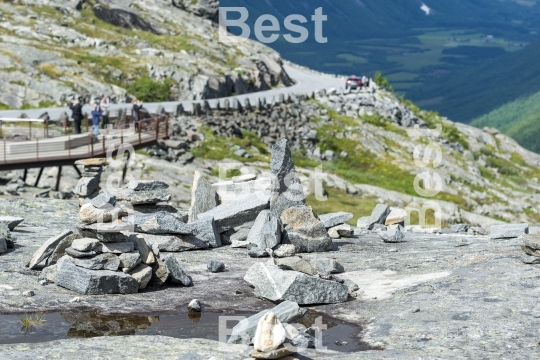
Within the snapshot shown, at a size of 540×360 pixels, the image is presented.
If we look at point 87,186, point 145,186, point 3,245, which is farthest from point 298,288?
point 87,186

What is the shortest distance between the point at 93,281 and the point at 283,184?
345 inches

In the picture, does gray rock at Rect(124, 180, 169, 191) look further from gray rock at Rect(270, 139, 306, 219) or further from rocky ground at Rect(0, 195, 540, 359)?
gray rock at Rect(270, 139, 306, 219)

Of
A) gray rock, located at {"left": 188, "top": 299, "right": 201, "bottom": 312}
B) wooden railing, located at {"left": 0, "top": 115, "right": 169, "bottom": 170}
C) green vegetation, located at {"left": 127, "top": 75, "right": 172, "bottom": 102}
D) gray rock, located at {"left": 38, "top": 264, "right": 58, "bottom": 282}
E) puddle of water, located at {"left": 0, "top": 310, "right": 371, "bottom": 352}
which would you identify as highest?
green vegetation, located at {"left": 127, "top": 75, "right": 172, "bottom": 102}

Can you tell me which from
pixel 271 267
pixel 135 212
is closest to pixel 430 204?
pixel 135 212

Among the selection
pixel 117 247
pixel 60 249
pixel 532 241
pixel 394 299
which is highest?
pixel 532 241

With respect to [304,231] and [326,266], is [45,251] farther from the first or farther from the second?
[304,231]

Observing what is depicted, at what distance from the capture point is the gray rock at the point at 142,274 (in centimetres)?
1927

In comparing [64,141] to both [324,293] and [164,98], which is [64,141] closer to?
[324,293]

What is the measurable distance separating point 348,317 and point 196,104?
6465 cm

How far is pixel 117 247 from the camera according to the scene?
1938 cm

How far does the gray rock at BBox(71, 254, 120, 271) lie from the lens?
1909cm

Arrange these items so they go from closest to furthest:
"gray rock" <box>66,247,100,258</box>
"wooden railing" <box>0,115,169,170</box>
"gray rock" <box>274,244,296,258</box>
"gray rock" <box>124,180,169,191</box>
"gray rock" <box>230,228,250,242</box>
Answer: "gray rock" <box>66,247,100,258</box>
"gray rock" <box>274,244,296,258</box>
"gray rock" <box>230,228,250,242</box>
"gray rock" <box>124,180,169,191</box>
"wooden railing" <box>0,115,169,170</box>

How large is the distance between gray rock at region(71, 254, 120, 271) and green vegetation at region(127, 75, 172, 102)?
72.7m

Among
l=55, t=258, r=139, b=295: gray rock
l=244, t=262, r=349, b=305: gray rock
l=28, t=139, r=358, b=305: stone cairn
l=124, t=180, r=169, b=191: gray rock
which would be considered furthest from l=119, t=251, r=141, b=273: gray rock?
l=124, t=180, r=169, b=191: gray rock
